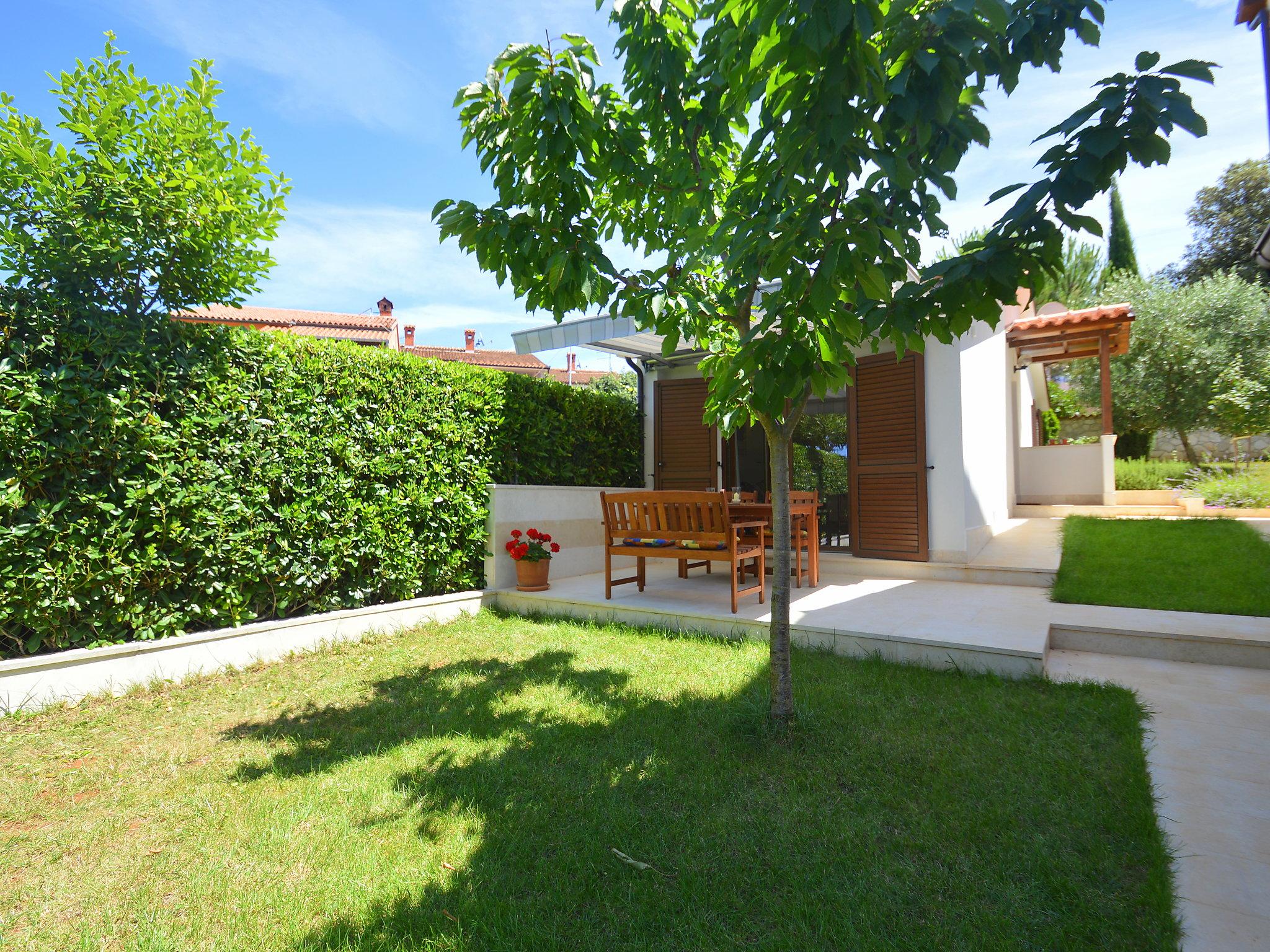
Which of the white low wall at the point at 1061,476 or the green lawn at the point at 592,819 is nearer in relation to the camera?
the green lawn at the point at 592,819

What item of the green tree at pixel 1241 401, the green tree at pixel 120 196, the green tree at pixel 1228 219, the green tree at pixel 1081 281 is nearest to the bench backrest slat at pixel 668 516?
the green tree at pixel 120 196

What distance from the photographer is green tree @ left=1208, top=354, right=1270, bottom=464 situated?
14078 mm

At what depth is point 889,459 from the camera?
6906 mm

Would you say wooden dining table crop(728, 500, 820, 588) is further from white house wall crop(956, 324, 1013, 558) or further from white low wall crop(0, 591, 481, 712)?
white low wall crop(0, 591, 481, 712)

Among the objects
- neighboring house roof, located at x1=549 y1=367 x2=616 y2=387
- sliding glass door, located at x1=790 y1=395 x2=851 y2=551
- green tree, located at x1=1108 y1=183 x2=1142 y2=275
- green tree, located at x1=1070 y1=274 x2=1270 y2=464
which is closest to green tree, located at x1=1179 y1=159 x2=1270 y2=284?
green tree, located at x1=1108 y1=183 x2=1142 y2=275

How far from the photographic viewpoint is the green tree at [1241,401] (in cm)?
1408

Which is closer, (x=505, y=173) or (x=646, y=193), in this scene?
(x=505, y=173)

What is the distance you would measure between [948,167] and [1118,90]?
558 mm

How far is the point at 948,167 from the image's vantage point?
2312 mm

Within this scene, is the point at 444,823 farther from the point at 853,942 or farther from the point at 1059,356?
the point at 1059,356

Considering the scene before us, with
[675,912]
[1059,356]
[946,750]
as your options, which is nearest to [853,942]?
[675,912]

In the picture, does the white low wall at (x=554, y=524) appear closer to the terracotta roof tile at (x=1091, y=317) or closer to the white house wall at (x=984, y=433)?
the white house wall at (x=984, y=433)

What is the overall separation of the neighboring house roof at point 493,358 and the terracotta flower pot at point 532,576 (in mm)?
26831

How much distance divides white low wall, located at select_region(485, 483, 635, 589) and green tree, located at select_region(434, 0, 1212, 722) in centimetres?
372
